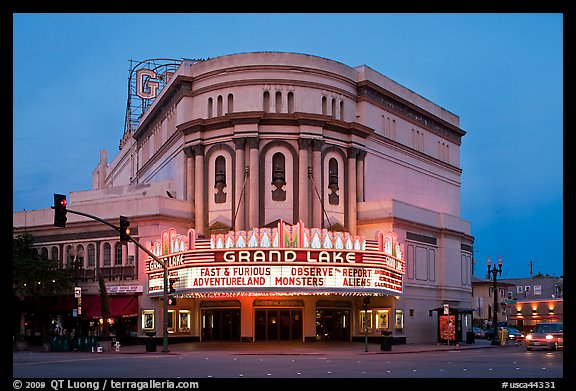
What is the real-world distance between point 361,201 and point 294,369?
32676mm

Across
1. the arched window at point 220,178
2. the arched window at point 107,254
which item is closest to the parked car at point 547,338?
the arched window at point 220,178

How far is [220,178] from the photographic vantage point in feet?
196

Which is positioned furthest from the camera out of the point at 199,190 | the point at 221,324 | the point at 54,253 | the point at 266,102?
the point at 54,253

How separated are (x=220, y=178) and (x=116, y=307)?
39.3ft

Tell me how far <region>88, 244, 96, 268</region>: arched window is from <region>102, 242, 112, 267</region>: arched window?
1.07 metres

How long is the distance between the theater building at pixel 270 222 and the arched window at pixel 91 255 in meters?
0.28

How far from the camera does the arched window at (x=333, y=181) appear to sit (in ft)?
199

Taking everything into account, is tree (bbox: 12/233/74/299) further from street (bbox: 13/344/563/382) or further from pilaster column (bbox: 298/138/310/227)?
street (bbox: 13/344/563/382)

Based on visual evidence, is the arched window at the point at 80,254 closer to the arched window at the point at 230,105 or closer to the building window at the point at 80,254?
the building window at the point at 80,254

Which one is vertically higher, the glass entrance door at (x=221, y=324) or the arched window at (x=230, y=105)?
the arched window at (x=230, y=105)

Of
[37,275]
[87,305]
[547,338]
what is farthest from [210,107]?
[547,338]

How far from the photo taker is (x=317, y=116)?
5878cm

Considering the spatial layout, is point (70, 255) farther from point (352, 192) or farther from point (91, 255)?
point (352, 192)
